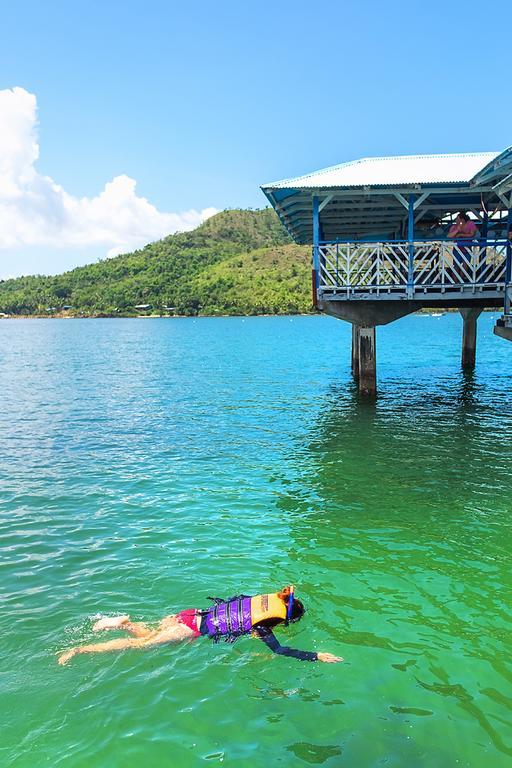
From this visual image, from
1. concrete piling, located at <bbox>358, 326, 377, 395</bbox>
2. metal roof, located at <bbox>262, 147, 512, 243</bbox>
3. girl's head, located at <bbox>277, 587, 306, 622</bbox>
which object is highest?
metal roof, located at <bbox>262, 147, 512, 243</bbox>

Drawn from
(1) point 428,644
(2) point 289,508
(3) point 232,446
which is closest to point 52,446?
(3) point 232,446

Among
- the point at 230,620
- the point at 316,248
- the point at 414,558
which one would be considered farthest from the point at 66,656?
the point at 316,248

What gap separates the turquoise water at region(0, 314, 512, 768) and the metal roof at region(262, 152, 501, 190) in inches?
288

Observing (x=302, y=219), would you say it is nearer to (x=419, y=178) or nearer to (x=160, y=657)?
(x=419, y=178)

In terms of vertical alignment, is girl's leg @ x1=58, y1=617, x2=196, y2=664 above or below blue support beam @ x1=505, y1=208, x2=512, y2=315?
below

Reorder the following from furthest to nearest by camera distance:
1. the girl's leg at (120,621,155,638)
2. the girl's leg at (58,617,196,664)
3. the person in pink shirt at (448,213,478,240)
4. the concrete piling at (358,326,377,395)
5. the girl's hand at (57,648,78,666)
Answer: the concrete piling at (358,326,377,395), the person in pink shirt at (448,213,478,240), the girl's leg at (120,621,155,638), the girl's leg at (58,617,196,664), the girl's hand at (57,648,78,666)

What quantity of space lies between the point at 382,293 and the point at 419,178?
3.48 m

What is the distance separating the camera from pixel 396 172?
60.5 ft

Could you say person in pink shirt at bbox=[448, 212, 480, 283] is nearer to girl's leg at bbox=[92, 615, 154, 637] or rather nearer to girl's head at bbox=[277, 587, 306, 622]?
girl's head at bbox=[277, 587, 306, 622]

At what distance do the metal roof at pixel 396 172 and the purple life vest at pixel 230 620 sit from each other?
12.8 meters

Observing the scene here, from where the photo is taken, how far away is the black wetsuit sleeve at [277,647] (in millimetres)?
6609

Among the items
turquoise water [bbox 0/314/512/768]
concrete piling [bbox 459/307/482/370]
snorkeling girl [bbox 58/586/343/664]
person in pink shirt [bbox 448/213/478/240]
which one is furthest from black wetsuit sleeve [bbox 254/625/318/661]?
concrete piling [bbox 459/307/482/370]

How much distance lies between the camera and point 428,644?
689 centimetres

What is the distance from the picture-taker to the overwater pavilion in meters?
16.8
